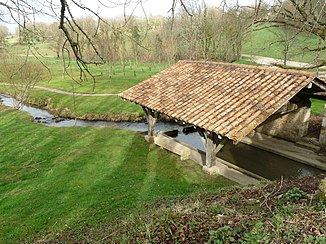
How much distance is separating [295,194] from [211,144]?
16.1ft

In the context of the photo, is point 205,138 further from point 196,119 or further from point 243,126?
point 243,126

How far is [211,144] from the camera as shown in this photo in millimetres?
8781

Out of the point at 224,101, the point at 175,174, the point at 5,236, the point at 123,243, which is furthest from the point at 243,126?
the point at 5,236

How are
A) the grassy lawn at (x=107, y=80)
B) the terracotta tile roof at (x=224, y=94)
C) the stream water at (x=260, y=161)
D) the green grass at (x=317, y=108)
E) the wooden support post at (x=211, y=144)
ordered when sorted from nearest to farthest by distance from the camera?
the terracotta tile roof at (x=224, y=94) → the wooden support post at (x=211, y=144) → the stream water at (x=260, y=161) → the green grass at (x=317, y=108) → the grassy lawn at (x=107, y=80)

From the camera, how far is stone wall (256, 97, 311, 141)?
11930 millimetres

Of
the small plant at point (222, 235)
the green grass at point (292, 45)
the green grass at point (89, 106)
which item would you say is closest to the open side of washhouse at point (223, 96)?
the green grass at point (292, 45)

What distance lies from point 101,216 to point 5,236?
2.34 meters

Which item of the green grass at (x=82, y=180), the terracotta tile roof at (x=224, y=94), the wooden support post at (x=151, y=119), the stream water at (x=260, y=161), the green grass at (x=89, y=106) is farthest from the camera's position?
the green grass at (x=89, y=106)

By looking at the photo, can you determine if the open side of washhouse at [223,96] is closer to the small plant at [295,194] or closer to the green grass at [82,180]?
the green grass at [82,180]

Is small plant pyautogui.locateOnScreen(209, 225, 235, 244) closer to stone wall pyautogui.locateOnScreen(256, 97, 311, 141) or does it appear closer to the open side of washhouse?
the open side of washhouse

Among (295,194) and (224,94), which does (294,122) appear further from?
(295,194)

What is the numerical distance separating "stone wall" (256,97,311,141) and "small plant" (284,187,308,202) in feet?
27.0

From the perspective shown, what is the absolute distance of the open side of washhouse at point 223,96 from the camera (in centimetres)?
771

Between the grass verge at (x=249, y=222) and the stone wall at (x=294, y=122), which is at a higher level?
the grass verge at (x=249, y=222)
